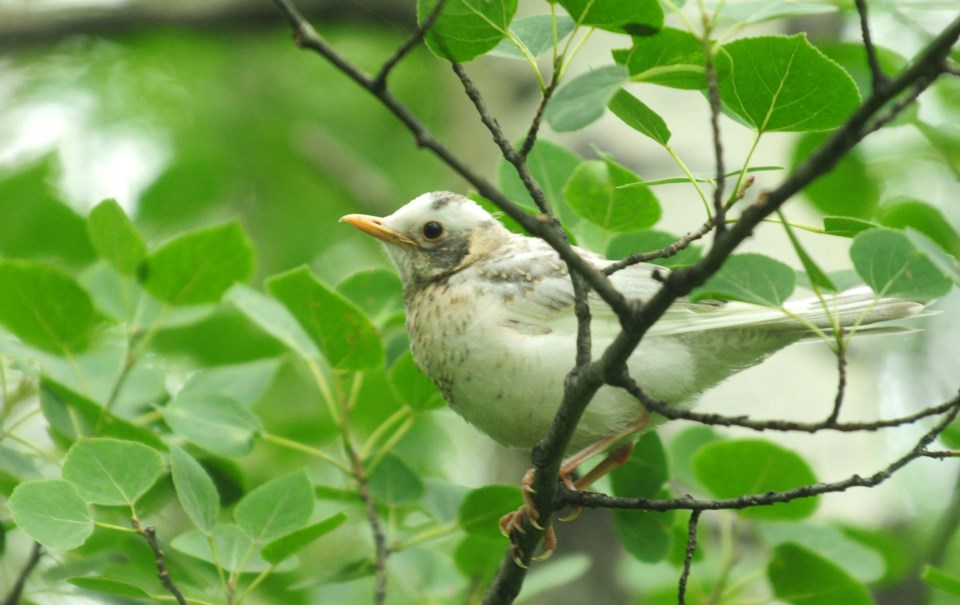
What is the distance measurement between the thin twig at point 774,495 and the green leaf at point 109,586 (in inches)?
43.9

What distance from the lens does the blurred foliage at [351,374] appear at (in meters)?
2.28

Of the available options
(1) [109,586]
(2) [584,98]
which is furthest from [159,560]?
(2) [584,98]

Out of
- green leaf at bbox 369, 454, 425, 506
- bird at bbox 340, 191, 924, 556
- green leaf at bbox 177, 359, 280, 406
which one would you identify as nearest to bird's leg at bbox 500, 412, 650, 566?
bird at bbox 340, 191, 924, 556

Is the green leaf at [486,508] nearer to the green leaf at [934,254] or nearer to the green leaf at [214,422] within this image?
the green leaf at [214,422]

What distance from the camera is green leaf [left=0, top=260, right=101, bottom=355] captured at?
3.30 metres

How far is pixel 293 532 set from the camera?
2875mm

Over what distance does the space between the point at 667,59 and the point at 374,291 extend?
1763mm

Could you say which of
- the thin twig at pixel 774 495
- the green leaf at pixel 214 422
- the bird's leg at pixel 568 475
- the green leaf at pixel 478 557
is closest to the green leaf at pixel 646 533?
the bird's leg at pixel 568 475

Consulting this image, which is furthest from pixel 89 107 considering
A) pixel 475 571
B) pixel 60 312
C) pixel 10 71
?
pixel 475 571

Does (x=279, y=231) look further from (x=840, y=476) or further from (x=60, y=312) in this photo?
(x=60, y=312)

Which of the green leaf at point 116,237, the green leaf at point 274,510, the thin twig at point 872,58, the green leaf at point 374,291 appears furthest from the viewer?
the green leaf at point 374,291

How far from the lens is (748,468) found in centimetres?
331

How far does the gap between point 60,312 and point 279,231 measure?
18.1ft

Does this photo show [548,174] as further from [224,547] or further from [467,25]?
[224,547]
